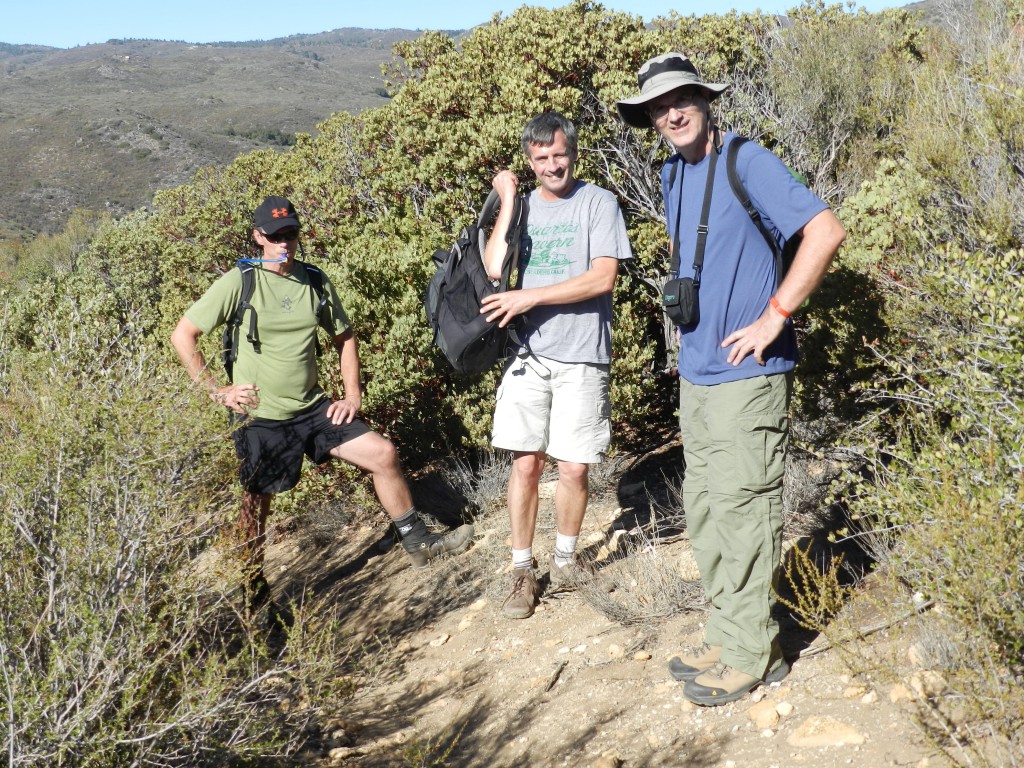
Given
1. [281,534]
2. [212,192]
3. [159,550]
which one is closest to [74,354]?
[159,550]

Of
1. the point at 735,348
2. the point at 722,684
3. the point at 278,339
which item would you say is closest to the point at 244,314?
the point at 278,339

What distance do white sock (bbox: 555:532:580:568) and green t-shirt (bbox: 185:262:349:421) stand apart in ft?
4.28

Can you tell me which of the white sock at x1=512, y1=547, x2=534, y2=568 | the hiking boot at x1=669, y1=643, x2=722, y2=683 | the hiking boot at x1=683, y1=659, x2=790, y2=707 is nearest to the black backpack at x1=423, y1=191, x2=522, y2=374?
the white sock at x1=512, y1=547, x2=534, y2=568

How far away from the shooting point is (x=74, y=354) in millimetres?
3734

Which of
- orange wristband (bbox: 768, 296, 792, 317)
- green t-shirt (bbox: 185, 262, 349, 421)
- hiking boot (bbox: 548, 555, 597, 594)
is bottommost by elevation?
hiking boot (bbox: 548, 555, 597, 594)

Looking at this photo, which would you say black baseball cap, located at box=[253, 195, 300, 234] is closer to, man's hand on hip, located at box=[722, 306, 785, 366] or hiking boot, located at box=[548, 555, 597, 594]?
hiking boot, located at box=[548, 555, 597, 594]

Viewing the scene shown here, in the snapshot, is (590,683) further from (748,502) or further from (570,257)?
(570,257)

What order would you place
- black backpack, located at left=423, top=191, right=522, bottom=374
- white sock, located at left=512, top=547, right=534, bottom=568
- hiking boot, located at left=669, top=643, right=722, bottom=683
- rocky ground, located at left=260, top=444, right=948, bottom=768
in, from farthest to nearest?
white sock, located at left=512, top=547, right=534, bottom=568, black backpack, located at left=423, top=191, right=522, bottom=374, hiking boot, located at left=669, top=643, right=722, bottom=683, rocky ground, located at left=260, top=444, right=948, bottom=768

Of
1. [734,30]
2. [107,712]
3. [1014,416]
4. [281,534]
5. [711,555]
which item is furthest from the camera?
[734,30]

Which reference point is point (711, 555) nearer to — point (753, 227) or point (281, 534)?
point (753, 227)

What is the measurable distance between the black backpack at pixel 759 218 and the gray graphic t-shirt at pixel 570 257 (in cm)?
76

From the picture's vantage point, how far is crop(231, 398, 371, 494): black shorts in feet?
12.9

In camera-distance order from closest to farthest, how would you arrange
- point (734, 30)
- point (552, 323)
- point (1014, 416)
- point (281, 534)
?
point (1014, 416)
point (552, 323)
point (281, 534)
point (734, 30)

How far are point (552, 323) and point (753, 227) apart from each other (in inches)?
40.1
